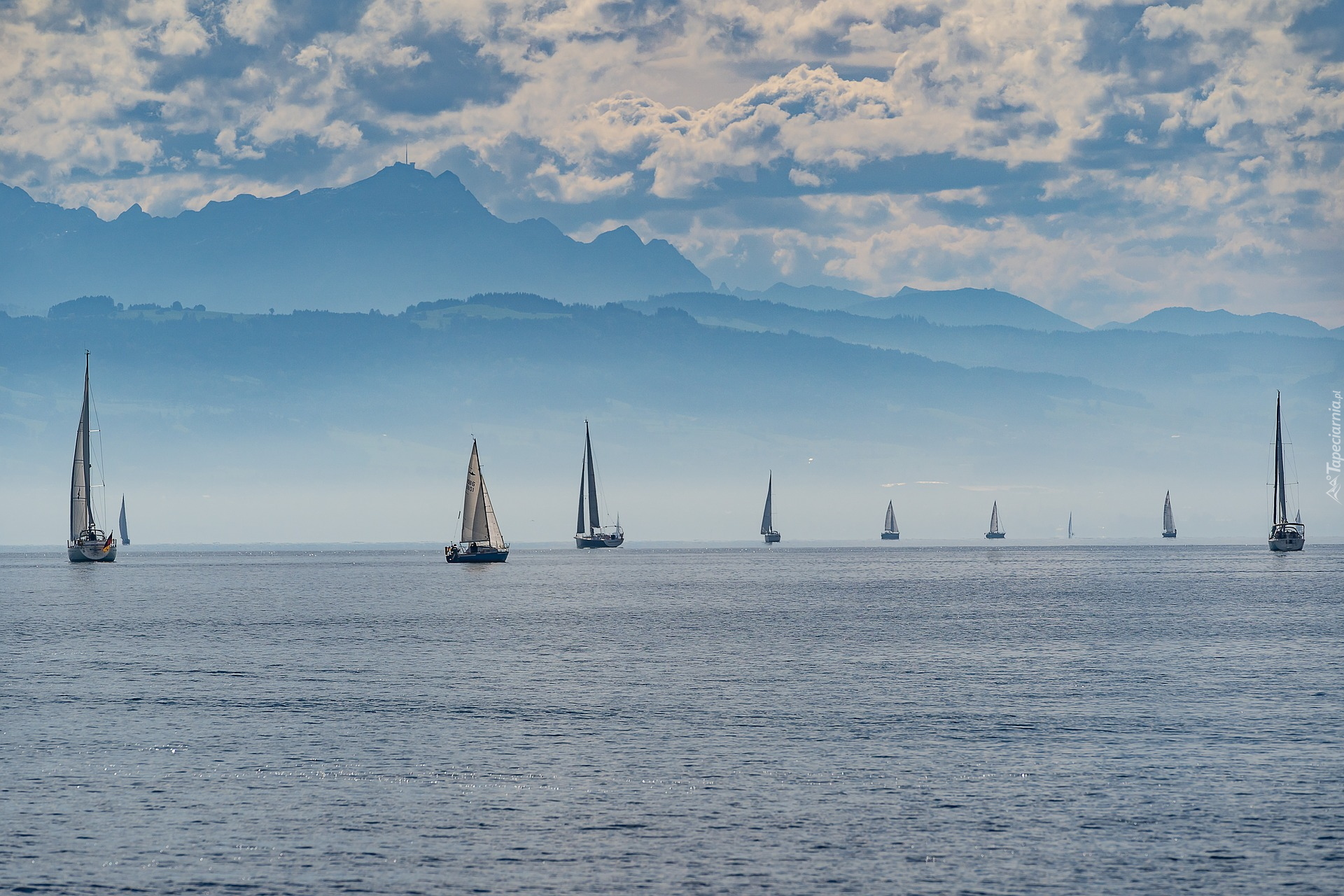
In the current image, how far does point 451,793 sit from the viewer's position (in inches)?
1795

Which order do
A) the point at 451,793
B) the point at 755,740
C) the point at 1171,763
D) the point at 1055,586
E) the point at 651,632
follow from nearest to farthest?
the point at 451,793 < the point at 1171,763 < the point at 755,740 < the point at 651,632 < the point at 1055,586

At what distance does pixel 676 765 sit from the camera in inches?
1964

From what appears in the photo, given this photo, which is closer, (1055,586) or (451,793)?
(451,793)

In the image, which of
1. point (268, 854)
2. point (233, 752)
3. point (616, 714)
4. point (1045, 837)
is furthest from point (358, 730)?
point (1045, 837)

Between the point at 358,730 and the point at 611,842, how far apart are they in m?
21.6

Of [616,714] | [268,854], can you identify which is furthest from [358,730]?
[268,854]

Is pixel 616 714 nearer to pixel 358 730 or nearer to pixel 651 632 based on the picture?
pixel 358 730

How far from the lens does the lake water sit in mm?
36875

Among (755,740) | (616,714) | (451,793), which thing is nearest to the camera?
(451,793)

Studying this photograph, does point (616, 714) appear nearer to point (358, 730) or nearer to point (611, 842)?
point (358, 730)

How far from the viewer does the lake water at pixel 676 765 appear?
36.9 metres

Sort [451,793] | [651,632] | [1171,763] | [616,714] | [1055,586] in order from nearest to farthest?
1. [451,793]
2. [1171,763]
3. [616,714]
4. [651,632]
5. [1055,586]

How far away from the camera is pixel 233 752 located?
52438mm

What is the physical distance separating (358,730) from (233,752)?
6480 mm
